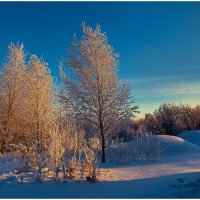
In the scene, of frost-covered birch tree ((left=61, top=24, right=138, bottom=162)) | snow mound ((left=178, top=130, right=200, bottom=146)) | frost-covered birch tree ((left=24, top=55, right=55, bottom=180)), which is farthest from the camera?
snow mound ((left=178, top=130, right=200, bottom=146))

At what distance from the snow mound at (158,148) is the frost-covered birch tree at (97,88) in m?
1.65

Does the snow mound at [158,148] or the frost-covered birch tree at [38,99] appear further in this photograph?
the frost-covered birch tree at [38,99]

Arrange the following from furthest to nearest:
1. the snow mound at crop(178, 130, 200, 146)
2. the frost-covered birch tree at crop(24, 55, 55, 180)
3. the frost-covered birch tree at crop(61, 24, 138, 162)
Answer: the snow mound at crop(178, 130, 200, 146) → the frost-covered birch tree at crop(24, 55, 55, 180) → the frost-covered birch tree at crop(61, 24, 138, 162)

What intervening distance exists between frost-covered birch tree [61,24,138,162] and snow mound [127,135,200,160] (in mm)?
1649

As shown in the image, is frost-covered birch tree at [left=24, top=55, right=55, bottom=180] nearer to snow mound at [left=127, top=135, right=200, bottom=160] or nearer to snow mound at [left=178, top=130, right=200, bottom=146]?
snow mound at [left=127, top=135, right=200, bottom=160]

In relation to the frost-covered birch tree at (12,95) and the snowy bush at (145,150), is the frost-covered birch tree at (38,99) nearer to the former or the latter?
the frost-covered birch tree at (12,95)

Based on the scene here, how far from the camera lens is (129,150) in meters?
14.1

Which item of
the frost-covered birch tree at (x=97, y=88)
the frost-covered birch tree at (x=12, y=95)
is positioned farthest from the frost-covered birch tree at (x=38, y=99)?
the frost-covered birch tree at (x=97, y=88)

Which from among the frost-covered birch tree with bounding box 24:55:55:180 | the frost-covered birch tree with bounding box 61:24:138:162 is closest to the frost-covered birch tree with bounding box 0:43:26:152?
the frost-covered birch tree with bounding box 24:55:55:180

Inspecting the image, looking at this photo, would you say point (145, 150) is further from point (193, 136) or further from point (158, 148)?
point (193, 136)

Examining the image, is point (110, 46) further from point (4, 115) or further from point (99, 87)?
point (4, 115)

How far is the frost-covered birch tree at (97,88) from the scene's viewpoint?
1288 cm

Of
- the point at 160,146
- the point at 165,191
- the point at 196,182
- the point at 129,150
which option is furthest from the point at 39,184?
the point at 160,146

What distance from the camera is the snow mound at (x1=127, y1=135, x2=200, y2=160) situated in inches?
527
